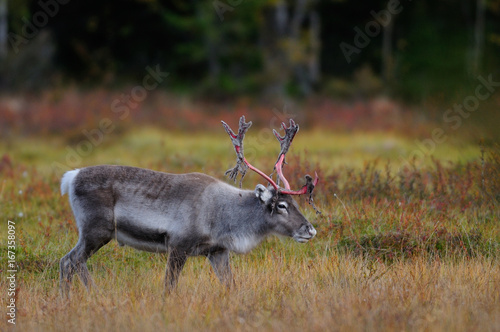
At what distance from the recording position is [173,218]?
23.6ft

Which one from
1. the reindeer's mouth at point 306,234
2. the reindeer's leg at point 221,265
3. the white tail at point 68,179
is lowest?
the reindeer's leg at point 221,265

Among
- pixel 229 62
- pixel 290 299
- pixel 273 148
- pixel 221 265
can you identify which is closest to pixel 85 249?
pixel 221 265

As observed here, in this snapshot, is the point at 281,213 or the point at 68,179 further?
the point at 68,179

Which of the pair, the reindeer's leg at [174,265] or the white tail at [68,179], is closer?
the reindeer's leg at [174,265]

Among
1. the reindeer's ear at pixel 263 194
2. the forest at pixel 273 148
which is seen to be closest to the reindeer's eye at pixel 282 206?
the reindeer's ear at pixel 263 194

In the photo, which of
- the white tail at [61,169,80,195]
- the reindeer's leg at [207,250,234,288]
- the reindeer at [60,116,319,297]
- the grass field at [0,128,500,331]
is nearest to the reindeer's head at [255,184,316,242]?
the reindeer at [60,116,319,297]

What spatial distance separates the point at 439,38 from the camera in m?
33.9

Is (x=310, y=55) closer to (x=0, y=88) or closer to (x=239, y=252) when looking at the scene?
(x=0, y=88)

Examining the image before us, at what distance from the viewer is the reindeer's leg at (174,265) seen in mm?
7027

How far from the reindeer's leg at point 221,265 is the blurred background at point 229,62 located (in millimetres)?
7306

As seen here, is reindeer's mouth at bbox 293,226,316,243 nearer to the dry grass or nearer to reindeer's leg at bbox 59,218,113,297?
the dry grass

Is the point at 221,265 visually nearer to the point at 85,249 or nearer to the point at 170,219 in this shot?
the point at 170,219

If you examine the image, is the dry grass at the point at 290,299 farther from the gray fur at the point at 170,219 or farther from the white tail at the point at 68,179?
the white tail at the point at 68,179

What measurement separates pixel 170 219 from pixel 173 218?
0.11 feet
